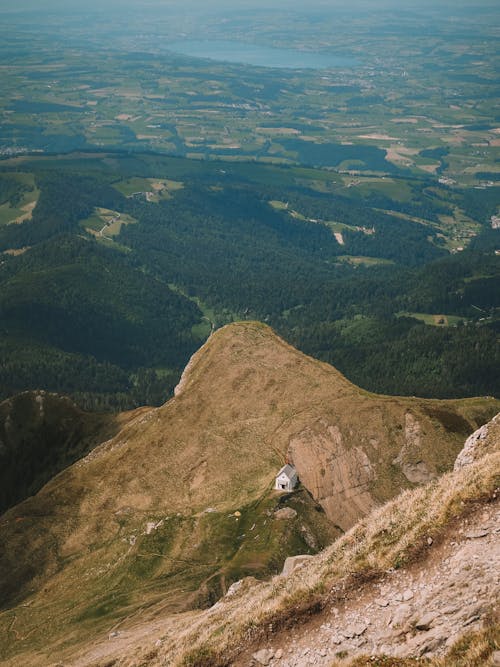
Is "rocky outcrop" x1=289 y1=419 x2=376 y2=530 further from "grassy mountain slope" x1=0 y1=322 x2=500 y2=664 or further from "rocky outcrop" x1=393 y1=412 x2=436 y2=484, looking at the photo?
"rocky outcrop" x1=393 y1=412 x2=436 y2=484

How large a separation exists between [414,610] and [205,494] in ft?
260

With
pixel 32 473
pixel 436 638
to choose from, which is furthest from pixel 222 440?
pixel 436 638

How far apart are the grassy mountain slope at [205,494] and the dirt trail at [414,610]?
145 feet

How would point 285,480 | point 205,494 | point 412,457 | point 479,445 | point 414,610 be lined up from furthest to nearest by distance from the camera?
point 205,494 < point 412,457 < point 285,480 < point 479,445 < point 414,610

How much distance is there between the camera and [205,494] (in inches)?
4456

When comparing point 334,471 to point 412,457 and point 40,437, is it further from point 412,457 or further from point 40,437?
point 40,437

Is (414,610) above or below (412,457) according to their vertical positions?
above

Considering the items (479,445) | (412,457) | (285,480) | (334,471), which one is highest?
(479,445)

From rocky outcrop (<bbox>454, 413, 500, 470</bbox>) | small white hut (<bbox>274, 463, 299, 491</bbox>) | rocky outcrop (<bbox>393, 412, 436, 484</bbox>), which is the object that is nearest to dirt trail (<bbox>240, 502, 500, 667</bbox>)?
rocky outcrop (<bbox>454, 413, 500, 470</bbox>)

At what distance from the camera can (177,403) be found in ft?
449

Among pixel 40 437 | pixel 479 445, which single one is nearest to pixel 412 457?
pixel 479 445

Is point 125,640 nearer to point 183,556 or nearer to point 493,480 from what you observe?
point 183,556

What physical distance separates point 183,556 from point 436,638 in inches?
2798

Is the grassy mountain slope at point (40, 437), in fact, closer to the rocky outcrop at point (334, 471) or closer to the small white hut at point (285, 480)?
the rocky outcrop at point (334, 471)
